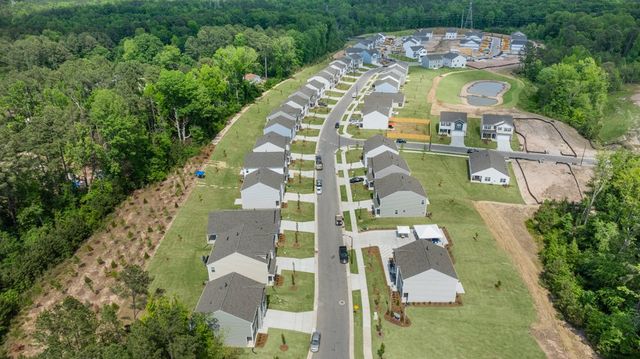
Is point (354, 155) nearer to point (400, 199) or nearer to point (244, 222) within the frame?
point (400, 199)

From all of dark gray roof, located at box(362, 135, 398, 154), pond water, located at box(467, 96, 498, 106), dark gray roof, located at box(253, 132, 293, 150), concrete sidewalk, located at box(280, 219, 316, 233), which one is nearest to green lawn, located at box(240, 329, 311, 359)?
concrete sidewalk, located at box(280, 219, 316, 233)

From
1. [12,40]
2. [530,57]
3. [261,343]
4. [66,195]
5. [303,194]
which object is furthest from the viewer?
[530,57]

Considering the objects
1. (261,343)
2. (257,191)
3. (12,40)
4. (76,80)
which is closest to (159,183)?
(257,191)

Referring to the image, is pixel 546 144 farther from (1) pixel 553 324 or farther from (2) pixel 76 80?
(2) pixel 76 80

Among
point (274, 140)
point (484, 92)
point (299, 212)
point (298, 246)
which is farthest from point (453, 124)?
point (298, 246)

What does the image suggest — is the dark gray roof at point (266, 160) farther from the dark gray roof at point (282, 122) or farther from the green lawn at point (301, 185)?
the dark gray roof at point (282, 122)

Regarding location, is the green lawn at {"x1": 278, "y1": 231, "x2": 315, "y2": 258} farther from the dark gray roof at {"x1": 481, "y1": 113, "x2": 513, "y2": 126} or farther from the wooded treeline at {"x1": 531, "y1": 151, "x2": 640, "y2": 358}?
the dark gray roof at {"x1": 481, "y1": 113, "x2": 513, "y2": 126}
